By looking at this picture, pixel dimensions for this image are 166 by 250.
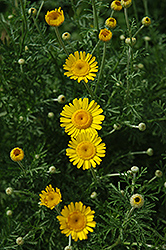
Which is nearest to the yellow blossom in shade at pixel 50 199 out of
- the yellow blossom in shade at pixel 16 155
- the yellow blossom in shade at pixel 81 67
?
the yellow blossom in shade at pixel 16 155

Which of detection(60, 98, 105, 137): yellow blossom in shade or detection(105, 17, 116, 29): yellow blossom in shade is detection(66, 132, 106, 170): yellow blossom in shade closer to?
detection(60, 98, 105, 137): yellow blossom in shade


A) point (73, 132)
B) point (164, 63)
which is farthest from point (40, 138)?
point (164, 63)

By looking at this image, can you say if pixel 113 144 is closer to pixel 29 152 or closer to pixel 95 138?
pixel 29 152

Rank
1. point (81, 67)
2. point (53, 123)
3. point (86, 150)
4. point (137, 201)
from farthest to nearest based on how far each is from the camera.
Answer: point (53, 123), point (81, 67), point (86, 150), point (137, 201)

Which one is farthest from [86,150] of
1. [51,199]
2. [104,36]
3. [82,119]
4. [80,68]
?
[104,36]

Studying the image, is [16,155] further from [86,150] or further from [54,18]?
[54,18]

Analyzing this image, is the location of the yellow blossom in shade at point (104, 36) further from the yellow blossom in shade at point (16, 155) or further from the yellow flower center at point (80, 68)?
the yellow blossom in shade at point (16, 155)

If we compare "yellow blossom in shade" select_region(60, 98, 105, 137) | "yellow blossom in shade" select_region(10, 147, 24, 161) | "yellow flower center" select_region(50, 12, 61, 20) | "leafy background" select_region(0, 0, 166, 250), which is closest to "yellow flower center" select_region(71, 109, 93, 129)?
"yellow blossom in shade" select_region(60, 98, 105, 137)
